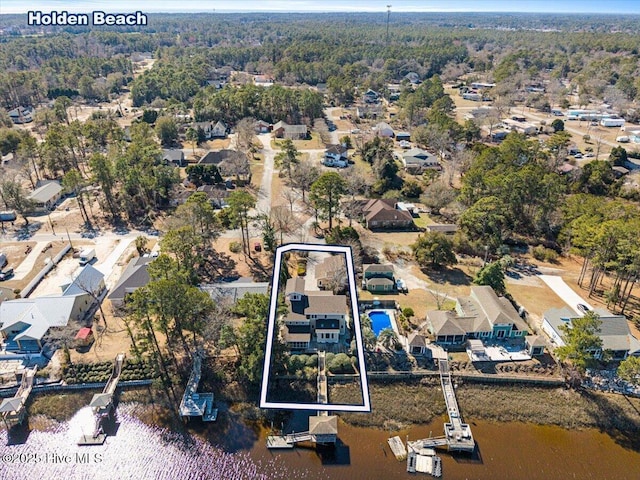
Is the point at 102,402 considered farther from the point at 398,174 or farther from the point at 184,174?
the point at 398,174

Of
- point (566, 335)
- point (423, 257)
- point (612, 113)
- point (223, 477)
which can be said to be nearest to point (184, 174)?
point (423, 257)

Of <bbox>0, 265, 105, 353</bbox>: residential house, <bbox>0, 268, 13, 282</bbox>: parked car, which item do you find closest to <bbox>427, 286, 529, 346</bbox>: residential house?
<bbox>0, 265, 105, 353</bbox>: residential house

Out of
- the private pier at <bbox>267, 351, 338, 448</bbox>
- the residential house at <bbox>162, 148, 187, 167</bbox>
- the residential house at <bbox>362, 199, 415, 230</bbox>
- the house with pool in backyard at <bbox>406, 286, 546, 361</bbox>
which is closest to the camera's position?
the private pier at <bbox>267, 351, 338, 448</bbox>

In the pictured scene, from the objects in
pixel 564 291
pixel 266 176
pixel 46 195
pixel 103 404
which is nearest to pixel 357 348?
pixel 103 404

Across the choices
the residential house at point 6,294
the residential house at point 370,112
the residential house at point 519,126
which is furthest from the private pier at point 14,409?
the residential house at point 519,126

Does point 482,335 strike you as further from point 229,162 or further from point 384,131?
point 384,131

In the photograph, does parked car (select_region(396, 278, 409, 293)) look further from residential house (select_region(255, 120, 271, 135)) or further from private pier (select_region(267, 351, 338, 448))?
residential house (select_region(255, 120, 271, 135))
